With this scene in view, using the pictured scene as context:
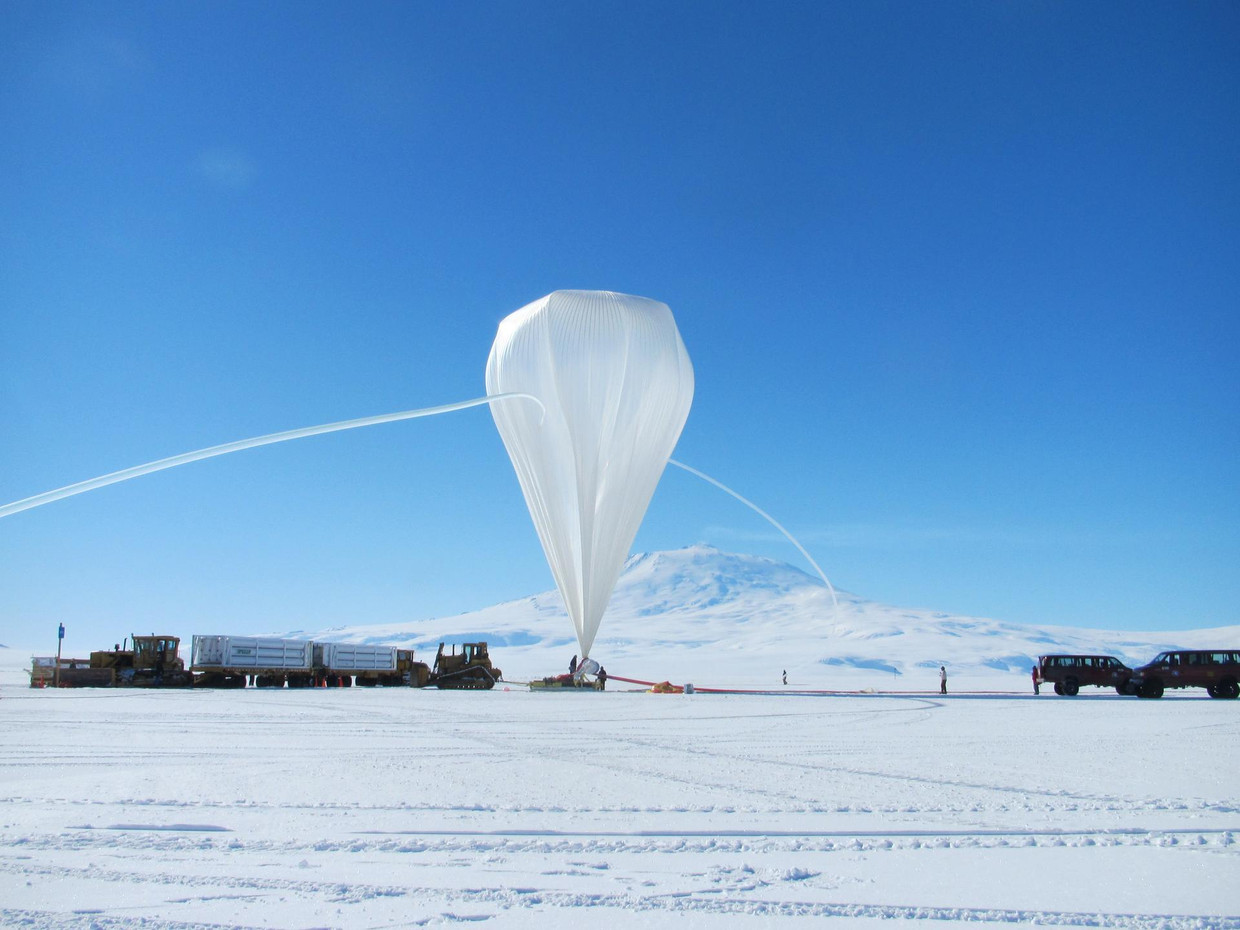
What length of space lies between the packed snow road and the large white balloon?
1631cm

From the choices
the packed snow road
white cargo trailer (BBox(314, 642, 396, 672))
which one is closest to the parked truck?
white cargo trailer (BBox(314, 642, 396, 672))

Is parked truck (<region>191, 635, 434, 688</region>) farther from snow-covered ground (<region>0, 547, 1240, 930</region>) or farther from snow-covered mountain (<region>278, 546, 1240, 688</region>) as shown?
snow-covered mountain (<region>278, 546, 1240, 688</region>)

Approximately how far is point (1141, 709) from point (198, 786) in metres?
26.4

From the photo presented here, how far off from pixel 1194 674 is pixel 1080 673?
407cm

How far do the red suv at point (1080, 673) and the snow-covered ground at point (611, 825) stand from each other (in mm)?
18931

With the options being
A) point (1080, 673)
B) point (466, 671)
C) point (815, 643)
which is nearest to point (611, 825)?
point (466, 671)

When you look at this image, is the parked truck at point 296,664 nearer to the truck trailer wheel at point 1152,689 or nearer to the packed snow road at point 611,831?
the packed snow road at point 611,831

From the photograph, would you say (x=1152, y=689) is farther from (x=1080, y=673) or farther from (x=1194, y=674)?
(x=1080, y=673)

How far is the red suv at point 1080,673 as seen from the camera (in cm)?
3612

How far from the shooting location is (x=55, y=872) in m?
6.18

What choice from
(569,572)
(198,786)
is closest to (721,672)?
(569,572)

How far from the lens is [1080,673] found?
3719cm

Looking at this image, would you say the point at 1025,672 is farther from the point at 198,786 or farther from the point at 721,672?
the point at 198,786

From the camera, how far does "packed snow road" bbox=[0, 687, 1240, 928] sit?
18.1ft
